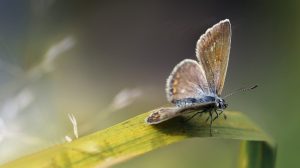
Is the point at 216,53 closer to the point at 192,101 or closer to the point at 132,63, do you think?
the point at 192,101

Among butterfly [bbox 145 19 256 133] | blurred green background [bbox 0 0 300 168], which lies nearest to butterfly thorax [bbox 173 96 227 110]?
butterfly [bbox 145 19 256 133]

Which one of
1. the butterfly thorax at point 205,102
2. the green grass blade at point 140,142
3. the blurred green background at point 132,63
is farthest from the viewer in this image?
the blurred green background at point 132,63

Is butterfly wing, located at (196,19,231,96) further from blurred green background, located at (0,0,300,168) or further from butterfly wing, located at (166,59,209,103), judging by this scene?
blurred green background, located at (0,0,300,168)

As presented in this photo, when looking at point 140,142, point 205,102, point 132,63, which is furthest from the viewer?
point 132,63

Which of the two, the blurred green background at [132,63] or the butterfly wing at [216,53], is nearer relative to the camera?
the butterfly wing at [216,53]

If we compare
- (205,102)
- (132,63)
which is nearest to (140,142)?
(205,102)

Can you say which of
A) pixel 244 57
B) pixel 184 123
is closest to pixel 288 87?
pixel 244 57

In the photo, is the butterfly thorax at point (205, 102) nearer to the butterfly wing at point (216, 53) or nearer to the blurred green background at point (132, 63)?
the butterfly wing at point (216, 53)

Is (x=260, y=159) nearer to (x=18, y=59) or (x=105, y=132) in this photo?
(x=105, y=132)

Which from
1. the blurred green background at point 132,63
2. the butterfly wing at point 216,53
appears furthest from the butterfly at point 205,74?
the blurred green background at point 132,63
